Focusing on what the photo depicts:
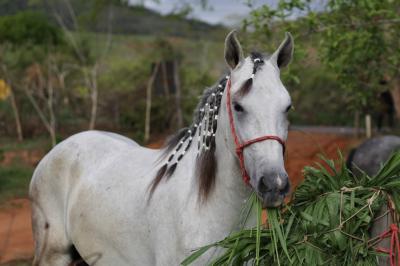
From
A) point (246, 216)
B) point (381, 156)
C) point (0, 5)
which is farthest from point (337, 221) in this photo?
point (0, 5)

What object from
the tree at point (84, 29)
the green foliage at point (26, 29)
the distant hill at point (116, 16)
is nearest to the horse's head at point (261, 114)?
the tree at point (84, 29)

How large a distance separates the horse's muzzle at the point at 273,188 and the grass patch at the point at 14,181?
325 inches

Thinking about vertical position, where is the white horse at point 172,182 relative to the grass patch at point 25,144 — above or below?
above

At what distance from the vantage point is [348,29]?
6.25 meters

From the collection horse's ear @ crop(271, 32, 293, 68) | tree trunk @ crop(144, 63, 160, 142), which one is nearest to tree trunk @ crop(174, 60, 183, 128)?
tree trunk @ crop(144, 63, 160, 142)

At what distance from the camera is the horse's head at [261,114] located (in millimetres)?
2502

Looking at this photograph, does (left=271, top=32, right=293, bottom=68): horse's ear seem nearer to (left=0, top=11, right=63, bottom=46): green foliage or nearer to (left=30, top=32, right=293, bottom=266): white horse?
(left=30, top=32, right=293, bottom=266): white horse

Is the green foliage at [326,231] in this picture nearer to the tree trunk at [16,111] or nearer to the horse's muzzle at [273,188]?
the horse's muzzle at [273,188]

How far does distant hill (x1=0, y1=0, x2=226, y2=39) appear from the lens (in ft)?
56.0

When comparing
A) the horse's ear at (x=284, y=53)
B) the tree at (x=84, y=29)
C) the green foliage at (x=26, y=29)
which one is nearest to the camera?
the horse's ear at (x=284, y=53)

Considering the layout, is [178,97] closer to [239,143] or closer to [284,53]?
[284,53]

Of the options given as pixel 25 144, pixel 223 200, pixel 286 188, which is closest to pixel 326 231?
pixel 286 188

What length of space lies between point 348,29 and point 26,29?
37.1 ft

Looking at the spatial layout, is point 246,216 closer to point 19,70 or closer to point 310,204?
point 310,204
